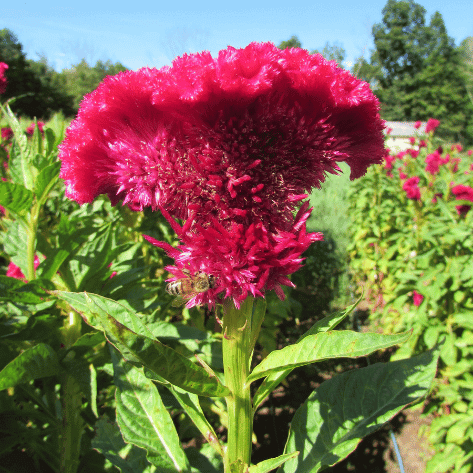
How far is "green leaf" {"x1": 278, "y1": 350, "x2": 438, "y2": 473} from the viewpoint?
0.89m

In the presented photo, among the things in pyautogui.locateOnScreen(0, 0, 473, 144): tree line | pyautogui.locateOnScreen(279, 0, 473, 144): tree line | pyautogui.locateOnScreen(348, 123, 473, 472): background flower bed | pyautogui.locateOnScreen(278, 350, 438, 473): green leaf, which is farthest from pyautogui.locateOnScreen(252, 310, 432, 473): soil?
pyautogui.locateOnScreen(279, 0, 473, 144): tree line

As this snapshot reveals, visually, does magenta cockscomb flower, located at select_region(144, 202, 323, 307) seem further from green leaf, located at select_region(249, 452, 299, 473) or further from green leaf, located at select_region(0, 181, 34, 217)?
green leaf, located at select_region(0, 181, 34, 217)

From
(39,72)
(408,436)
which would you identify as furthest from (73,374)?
(39,72)

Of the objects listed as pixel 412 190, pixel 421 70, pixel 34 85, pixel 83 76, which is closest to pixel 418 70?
pixel 421 70

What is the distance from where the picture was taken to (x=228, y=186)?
0.65m

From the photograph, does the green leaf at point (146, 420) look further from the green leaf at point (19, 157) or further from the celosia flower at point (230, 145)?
the green leaf at point (19, 157)

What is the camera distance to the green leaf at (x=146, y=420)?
944 mm

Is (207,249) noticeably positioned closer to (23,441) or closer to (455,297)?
(23,441)

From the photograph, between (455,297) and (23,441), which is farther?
(455,297)

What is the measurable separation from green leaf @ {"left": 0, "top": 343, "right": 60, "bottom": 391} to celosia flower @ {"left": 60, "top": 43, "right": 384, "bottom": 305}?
1.99 ft

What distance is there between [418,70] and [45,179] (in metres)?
65.3

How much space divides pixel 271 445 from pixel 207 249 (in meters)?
2.44

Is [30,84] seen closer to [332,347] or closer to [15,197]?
[15,197]

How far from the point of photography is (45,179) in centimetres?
129
